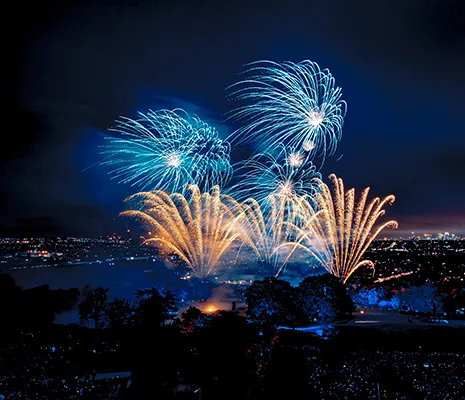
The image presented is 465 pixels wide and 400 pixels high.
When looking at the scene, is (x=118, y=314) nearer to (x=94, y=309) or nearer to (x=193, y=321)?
(x=94, y=309)

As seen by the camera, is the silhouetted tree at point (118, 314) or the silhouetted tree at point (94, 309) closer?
the silhouetted tree at point (118, 314)

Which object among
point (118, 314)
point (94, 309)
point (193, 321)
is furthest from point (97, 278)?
point (193, 321)

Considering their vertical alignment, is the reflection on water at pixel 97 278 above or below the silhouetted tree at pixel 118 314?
below

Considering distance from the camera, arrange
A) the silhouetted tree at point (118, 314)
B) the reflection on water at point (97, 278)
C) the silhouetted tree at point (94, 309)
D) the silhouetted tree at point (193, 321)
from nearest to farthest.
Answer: the silhouetted tree at point (193, 321)
the silhouetted tree at point (118, 314)
the silhouetted tree at point (94, 309)
the reflection on water at point (97, 278)

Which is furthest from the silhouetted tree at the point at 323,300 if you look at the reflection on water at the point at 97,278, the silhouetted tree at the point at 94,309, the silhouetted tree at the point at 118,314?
the reflection on water at the point at 97,278

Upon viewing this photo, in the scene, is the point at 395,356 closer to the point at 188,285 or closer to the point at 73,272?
the point at 188,285

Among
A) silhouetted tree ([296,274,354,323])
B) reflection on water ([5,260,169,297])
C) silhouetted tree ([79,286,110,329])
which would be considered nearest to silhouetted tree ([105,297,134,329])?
silhouetted tree ([79,286,110,329])

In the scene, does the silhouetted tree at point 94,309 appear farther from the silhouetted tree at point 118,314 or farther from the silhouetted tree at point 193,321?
the silhouetted tree at point 193,321

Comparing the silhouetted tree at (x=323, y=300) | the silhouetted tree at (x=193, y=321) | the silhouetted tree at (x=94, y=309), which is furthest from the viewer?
the silhouetted tree at (x=323, y=300)

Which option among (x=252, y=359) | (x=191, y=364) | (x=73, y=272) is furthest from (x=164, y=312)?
(x=73, y=272)

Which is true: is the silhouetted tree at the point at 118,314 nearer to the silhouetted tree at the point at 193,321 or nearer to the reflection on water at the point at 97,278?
Result: the silhouetted tree at the point at 193,321

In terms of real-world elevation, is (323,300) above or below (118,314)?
above
